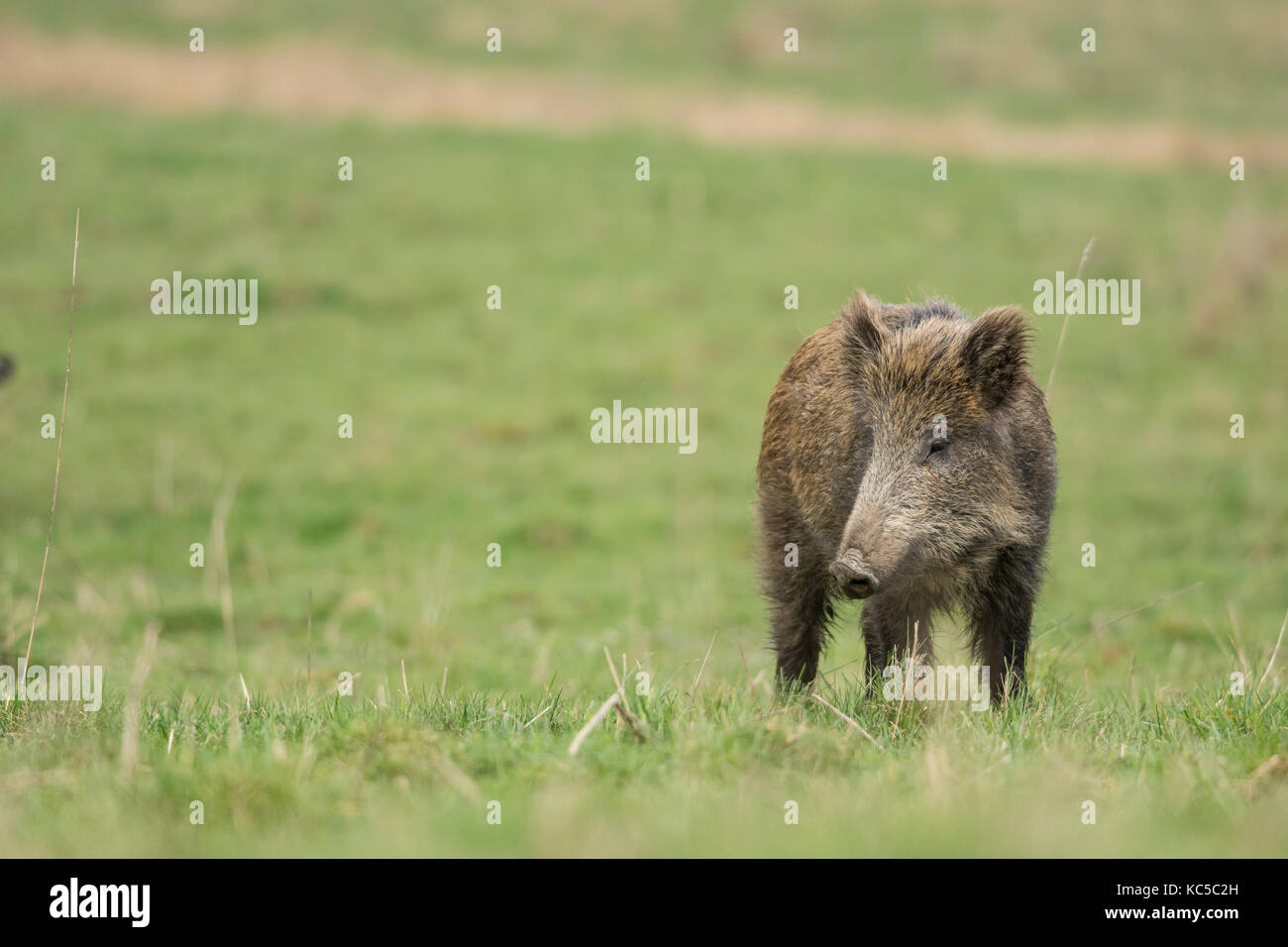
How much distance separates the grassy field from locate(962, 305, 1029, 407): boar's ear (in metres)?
1.21

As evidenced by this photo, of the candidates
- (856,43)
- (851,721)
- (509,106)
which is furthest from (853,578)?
(856,43)

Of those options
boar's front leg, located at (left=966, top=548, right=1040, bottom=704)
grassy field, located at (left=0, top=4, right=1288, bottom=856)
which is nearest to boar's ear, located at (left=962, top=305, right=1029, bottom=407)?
boar's front leg, located at (left=966, top=548, right=1040, bottom=704)

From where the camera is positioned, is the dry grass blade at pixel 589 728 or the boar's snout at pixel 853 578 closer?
the dry grass blade at pixel 589 728

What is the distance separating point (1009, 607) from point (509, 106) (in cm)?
2169

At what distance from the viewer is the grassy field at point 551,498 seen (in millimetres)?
3768

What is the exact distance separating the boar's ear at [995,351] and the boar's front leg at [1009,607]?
643 mm

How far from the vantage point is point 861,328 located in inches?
208

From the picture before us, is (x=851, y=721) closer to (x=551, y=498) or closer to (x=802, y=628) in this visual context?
(x=802, y=628)

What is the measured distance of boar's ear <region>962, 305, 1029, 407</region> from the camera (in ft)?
16.7

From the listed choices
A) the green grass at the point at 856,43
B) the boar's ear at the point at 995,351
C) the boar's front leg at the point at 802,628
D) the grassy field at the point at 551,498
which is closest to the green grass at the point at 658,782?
the grassy field at the point at 551,498

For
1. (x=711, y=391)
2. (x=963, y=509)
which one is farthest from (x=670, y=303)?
(x=963, y=509)

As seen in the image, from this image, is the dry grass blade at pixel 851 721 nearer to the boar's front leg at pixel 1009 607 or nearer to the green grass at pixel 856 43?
the boar's front leg at pixel 1009 607

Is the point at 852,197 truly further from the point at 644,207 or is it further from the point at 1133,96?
the point at 1133,96

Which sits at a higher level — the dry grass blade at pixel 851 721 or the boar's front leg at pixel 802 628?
the boar's front leg at pixel 802 628
